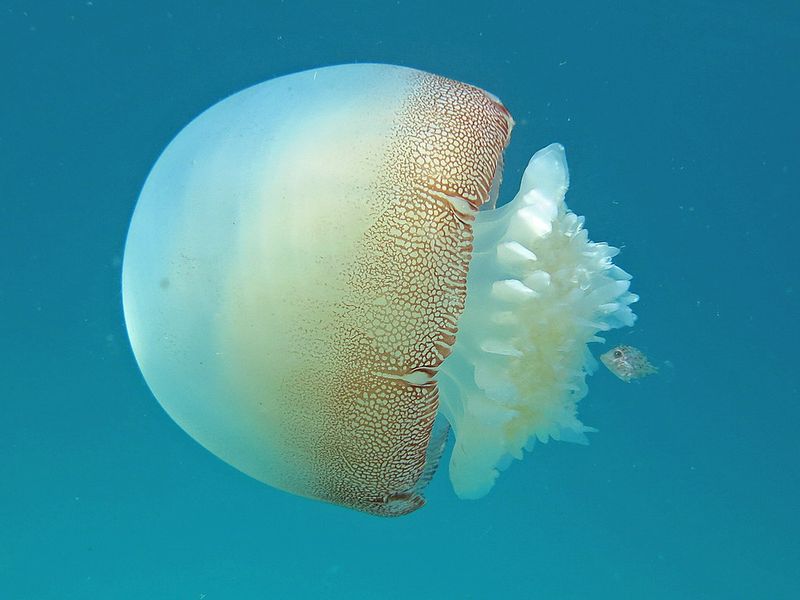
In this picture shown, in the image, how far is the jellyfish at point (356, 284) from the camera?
2361 mm

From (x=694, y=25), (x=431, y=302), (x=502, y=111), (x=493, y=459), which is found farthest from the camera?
(x=694, y=25)

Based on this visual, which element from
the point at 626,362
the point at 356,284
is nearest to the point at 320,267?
the point at 356,284

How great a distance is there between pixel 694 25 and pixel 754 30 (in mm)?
846

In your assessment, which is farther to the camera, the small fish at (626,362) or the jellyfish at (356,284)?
the small fish at (626,362)

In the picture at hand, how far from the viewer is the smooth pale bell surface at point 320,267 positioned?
235cm

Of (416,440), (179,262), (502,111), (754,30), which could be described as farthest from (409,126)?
(754,30)

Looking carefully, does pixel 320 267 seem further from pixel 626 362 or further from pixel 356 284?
pixel 626 362

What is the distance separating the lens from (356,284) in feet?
7.68

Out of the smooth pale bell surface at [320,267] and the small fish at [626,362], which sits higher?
the small fish at [626,362]

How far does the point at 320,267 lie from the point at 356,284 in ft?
0.45

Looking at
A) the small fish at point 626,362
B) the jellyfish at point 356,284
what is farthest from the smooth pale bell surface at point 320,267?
the small fish at point 626,362

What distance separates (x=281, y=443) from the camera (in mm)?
2674

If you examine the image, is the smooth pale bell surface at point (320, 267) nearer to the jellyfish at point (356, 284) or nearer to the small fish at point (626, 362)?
the jellyfish at point (356, 284)

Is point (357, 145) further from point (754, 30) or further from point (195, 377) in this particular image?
point (754, 30)
